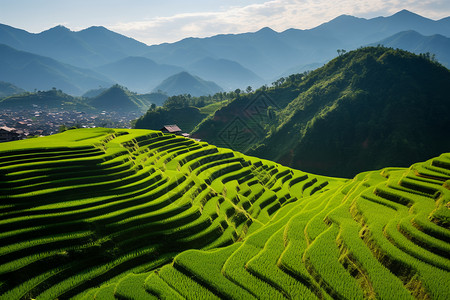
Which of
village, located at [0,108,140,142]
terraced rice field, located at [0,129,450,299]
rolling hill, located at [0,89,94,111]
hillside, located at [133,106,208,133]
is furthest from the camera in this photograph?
rolling hill, located at [0,89,94,111]

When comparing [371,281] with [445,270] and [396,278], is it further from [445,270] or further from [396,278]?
[445,270]

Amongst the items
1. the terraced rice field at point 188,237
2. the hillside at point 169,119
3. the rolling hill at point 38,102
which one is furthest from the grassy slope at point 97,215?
the rolling hill at point 38,102

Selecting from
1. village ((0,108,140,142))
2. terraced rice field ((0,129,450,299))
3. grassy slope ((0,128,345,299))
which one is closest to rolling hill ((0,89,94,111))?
village ((0,108,140,142))

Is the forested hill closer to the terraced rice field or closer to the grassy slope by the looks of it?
the terraced rice field

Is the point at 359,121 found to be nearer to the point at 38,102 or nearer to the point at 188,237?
the point at 188,237

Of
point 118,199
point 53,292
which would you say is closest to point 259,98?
point 118,199

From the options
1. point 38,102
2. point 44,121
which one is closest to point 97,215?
point 44,121

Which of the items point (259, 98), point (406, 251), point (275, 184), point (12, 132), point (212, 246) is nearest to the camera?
point (406, 251)
